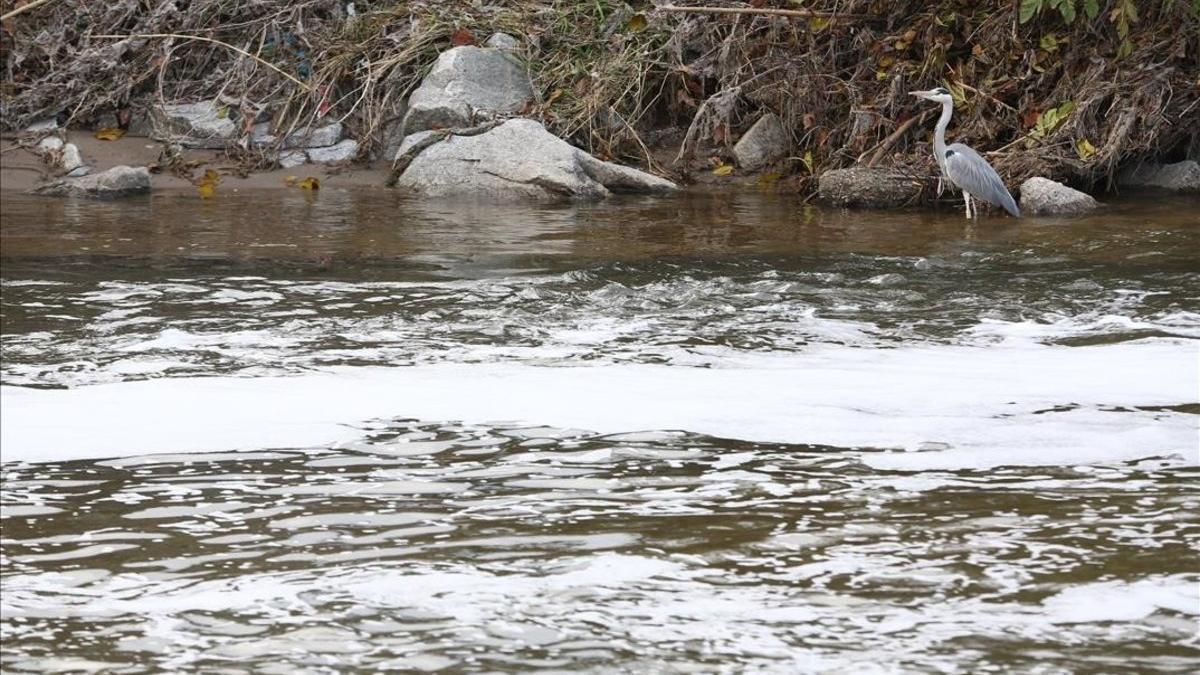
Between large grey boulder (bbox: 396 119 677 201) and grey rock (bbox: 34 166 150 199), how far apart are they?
5.99 feet

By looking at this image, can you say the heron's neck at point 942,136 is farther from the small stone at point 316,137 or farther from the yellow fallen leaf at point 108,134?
the yellow fallen leaf at point 108,134

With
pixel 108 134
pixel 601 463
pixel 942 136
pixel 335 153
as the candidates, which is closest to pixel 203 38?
pixel 108 134

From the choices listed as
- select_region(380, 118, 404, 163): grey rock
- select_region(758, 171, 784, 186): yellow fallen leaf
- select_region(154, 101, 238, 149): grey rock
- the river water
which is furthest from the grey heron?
select_region(154, 101, 238, 149): grey rock

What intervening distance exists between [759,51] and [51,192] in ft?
16.8

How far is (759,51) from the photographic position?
1206 cm

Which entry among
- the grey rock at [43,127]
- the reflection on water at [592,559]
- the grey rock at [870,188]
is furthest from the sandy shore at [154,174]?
the reflection on water at [592,559]

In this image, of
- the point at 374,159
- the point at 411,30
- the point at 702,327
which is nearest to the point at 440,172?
the point at 374,159

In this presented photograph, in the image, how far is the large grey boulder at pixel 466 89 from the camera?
1210 cm

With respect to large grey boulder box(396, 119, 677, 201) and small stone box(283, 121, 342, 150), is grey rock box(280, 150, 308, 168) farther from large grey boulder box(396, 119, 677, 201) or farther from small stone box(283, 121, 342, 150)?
large grey boulder box(396, 119, 677, 201)

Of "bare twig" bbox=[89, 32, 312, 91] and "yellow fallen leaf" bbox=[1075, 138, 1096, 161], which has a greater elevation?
"bare twig" bbox=[89, 32, 312, 91]

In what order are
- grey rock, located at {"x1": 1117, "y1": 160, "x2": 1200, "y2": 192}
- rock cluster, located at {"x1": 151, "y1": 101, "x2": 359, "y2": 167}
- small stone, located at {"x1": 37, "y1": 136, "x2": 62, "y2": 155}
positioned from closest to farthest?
1. grey rock, located at {"x1": 1117, "y1": 160, "x2": 1200, "y2": 192}
2. small stone, located at {"x1": 37, "y1": 136, "x2": 62, "y2": 155}
3. rock cluster, located at {"x1": 151, "y1": 101, "x2": 359, "y2": 167}

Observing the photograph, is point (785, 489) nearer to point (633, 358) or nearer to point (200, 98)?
point (633, 358)

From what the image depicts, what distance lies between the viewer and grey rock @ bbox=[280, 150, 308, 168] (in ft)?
40.4

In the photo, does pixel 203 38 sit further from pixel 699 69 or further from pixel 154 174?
pixel 699 69
